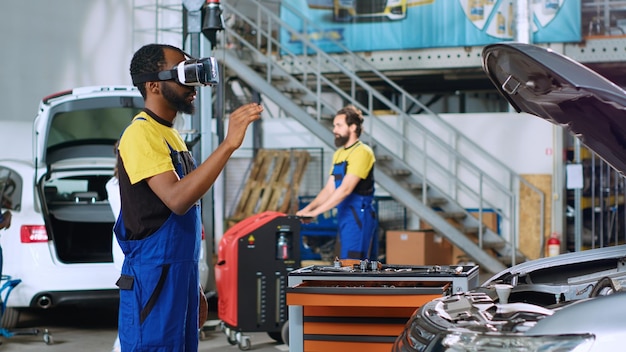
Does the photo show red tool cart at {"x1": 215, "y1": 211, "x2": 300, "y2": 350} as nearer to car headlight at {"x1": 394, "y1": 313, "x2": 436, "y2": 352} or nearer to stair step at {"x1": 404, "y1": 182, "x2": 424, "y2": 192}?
car headlight at {"x1": 394, "y1": 313, "x2": 436, "y2": 352}

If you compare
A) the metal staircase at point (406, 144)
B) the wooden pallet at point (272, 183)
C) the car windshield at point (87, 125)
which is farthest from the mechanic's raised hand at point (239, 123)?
the wooden pallet at point (272, 183)

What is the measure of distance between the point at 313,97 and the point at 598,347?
10297 mm

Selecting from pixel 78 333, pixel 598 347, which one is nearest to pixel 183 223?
pixel 598 347

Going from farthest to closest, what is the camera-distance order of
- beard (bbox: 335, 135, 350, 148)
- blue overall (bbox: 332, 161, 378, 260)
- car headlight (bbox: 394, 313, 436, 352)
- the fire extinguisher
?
1. the fire extinguisher
2. beard (bbox: 335, 135, 350, 148)
3. blue overall (bbox: 332, 161, 378, 260)
4. car headlight (bbox: 394, 313, 436, 352)

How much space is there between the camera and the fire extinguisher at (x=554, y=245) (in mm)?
11980

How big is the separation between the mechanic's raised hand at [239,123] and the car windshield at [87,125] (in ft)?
15.9

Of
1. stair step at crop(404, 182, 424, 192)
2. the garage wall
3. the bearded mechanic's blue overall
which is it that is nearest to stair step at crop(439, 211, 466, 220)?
stair step at crop(404, 182, 424, 192)

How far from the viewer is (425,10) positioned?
12.9 metres

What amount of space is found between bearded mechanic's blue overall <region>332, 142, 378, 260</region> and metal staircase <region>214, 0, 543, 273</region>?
4.59 meters

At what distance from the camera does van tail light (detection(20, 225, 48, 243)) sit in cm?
680

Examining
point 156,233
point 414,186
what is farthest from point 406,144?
point 156,233

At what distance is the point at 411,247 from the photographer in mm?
11234

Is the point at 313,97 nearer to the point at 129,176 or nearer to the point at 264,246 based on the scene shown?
the point at 264,246

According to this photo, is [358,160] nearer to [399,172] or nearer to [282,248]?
[282,248]
